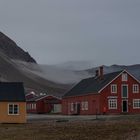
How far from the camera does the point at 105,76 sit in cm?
9519

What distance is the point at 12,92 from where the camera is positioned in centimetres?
6306

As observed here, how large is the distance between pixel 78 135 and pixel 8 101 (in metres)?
27.4

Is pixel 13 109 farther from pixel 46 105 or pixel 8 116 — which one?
pixel 46 105

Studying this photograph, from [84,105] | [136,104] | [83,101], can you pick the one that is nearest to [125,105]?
[136,104]

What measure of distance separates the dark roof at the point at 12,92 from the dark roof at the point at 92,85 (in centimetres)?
2642

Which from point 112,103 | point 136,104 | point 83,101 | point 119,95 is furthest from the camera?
point 83,101

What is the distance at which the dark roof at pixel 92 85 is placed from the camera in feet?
295

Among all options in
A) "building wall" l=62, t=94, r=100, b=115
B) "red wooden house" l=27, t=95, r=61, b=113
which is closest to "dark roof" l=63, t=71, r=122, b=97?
"building wall" l=62, t=94, r=100, b=115

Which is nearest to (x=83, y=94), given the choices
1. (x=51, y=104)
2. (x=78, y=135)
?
(x=51, y=104)

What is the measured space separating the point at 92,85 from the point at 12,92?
33.8 m

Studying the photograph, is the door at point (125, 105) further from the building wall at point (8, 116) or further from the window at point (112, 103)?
the building wall at point (8, 116)

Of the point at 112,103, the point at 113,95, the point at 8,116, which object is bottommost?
the point at 8,116

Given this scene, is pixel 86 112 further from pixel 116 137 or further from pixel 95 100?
pixel 116 137

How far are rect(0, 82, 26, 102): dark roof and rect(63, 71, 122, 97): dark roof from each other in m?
26.4
